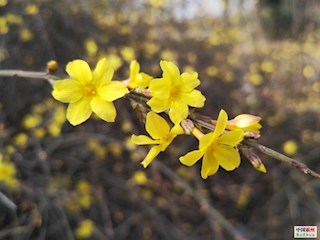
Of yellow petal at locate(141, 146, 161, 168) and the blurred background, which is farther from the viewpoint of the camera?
the blurred background

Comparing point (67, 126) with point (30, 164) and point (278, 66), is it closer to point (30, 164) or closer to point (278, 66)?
point (30, 164)

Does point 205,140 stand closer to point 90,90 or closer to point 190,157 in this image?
point 190,157

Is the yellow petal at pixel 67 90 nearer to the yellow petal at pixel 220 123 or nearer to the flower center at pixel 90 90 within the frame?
the flower center at pixel 90 90

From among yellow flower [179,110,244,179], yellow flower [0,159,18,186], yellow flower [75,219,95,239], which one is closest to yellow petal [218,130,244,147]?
yellow flower [179,110,244,179]

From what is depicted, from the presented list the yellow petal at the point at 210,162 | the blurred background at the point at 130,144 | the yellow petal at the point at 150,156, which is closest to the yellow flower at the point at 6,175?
the blurred background at the point at 130,144

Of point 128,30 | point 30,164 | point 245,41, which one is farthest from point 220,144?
point 245,41

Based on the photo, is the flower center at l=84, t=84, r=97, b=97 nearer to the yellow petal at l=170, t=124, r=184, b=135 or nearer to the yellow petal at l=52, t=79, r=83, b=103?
the yellow petal at l=52, t=79, r=83, b=103

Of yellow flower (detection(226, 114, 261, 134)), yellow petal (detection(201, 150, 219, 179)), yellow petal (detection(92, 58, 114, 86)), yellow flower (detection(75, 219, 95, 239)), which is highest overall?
yellow petal (detection(92, 58, 114, 86))
